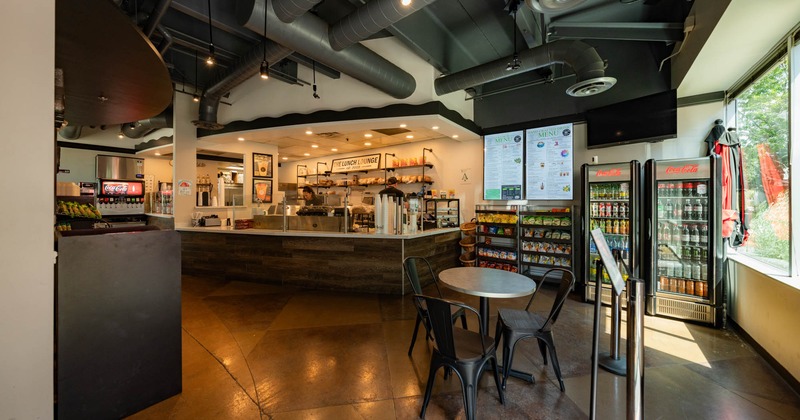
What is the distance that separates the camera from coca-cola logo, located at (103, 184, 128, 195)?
27.5 ft

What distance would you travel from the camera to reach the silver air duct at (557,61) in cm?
373

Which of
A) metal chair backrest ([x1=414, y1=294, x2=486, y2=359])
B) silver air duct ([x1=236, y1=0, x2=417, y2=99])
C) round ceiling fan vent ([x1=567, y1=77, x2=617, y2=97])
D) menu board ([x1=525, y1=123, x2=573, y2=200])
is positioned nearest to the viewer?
metal chair backrest ([x1=414, y1=294, x2=486, y2=359])

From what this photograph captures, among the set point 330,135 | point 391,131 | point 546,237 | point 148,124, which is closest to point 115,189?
point 148,124

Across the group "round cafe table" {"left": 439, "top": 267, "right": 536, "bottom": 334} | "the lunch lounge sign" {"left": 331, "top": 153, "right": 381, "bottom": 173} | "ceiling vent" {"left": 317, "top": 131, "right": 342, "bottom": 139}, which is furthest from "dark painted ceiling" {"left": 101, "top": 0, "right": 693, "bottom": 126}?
"round cafe table" {"left": 439, "top": 267, "right": 536, "bottom": 334}

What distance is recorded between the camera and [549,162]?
5.52m

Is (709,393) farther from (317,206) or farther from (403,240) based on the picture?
(317,206)

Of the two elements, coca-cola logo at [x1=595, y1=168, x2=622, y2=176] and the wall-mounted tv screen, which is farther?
coca-cola logo at [x1=595, y1=168, x2=622, y2=176]

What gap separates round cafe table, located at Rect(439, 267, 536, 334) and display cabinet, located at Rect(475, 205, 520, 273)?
2.89 m

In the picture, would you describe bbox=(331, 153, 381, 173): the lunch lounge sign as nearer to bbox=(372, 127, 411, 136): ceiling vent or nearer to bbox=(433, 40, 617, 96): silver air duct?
bbox=(372, 127, 411, 136): ceiling vent

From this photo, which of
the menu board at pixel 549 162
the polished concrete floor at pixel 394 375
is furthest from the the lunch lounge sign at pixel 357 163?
the polished concrete floor at pixel 394 375

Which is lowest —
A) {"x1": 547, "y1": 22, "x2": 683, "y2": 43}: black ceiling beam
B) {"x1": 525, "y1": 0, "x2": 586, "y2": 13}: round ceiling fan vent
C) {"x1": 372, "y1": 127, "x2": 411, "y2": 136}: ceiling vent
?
{"x1": 372, "y1": 127, "x2": 411, "y2": 136}: ceiling vent

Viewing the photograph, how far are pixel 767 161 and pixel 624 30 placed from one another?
222 cm

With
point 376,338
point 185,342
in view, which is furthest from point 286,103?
point 376,338

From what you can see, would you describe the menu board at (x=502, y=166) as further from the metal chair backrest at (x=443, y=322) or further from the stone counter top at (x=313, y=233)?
the metal chair backrest at (x=443, y=322)
